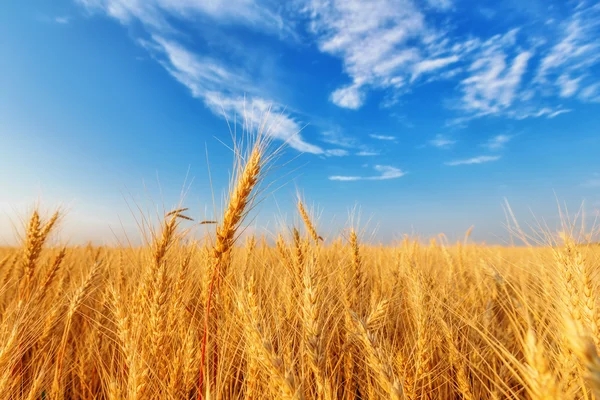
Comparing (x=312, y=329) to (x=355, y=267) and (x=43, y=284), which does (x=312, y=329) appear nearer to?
(x=355, y=267)

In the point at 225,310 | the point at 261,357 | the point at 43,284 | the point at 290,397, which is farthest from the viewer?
the point at 43,284

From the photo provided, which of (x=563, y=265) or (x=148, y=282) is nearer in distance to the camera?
(x=563, y=265)

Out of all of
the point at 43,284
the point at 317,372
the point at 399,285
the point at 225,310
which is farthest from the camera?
the point at 399,285

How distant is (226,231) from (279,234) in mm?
1557

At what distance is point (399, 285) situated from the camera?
3.11m

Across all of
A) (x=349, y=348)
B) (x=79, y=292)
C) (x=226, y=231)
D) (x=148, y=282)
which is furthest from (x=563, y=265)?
(x=79, y=292)

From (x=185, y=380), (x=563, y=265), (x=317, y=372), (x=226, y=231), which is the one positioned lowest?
(x=185, y=380)

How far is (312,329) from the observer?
135 cm

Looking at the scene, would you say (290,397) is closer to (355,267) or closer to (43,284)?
(355,267)

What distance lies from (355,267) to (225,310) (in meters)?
1.26

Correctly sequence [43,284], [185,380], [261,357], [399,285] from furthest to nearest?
[399,285]
[43,284]
[185,380]
[261,357]

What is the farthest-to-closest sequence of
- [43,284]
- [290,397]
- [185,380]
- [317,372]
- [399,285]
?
[399,285], [43,284], [185,380], [317,372], [290,397]

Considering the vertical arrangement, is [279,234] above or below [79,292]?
above

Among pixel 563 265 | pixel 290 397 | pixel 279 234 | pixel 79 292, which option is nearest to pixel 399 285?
pixel 279 234
